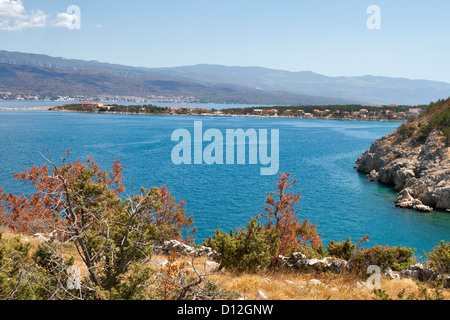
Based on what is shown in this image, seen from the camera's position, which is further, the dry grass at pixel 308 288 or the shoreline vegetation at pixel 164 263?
the dry grass at pixel 308 288

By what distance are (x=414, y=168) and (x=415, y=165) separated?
0.64m

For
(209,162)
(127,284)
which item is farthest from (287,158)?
(127,284)

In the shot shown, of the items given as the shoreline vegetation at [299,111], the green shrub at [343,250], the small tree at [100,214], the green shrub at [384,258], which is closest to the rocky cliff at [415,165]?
the green shrub at [343,250]

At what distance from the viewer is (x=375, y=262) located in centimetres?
1347

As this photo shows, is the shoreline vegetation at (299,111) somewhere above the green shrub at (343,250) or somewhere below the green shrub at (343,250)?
above

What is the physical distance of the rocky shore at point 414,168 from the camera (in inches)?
1319

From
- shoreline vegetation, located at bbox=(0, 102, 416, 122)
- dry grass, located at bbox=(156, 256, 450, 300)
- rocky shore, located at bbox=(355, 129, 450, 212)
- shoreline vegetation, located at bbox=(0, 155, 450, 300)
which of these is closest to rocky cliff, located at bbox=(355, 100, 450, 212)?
rocky shore, located at bbox=(355, 129, 450, 212)

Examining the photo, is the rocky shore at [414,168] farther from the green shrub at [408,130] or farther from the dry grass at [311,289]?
the dry grass at [311,289]

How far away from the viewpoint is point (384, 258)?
45.2ft

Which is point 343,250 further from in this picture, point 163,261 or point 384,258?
point 163,261

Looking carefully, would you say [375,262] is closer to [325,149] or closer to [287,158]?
[287,158]

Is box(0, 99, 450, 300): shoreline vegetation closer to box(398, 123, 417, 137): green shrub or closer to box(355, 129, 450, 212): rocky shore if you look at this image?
box(355, 129, 450, 212): rocky shore

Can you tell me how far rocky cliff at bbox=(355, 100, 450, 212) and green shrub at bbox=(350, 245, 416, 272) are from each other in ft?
71.1

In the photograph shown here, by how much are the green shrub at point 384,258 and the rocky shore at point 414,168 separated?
2169cm
